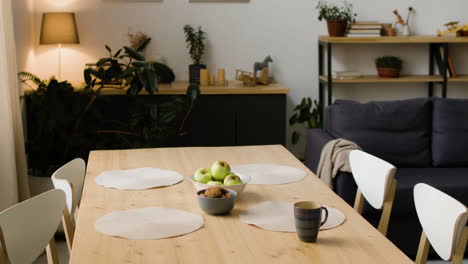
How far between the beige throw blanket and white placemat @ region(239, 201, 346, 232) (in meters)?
1.53

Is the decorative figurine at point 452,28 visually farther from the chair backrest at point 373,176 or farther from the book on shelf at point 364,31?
the chair backrest at point 373,176

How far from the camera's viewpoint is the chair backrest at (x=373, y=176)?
2.37m

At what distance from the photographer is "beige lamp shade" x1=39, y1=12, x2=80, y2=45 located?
4840 mm

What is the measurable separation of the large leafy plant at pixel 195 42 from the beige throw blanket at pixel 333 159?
1744 millimetres

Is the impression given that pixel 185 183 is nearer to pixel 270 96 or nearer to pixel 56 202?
pixel 56 202

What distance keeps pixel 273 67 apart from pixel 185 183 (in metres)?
3.09

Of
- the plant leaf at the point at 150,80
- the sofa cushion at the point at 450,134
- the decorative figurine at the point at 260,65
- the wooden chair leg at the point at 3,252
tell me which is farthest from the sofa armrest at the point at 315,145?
the wooden chair leg at the point at 3,252

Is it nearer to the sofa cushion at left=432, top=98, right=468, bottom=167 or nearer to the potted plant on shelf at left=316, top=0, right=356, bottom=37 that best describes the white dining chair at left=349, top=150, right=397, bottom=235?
the sofa cushion at left=432, top=98, right=468, bottom=167

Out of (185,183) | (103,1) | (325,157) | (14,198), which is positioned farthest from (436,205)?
(103,1)

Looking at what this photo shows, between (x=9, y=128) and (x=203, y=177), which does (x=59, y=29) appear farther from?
(x=203, y=177)

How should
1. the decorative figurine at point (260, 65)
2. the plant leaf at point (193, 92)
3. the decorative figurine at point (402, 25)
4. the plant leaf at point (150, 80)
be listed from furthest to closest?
the decorative figurine at point (402, 25)
the decorative figurine at point (260, 65)
the plant leaf at point (193, 92)
the plant leaf at point (150, 80)

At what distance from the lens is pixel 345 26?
5.20 meters

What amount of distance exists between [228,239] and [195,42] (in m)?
3.55

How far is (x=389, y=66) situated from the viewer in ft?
17.4
